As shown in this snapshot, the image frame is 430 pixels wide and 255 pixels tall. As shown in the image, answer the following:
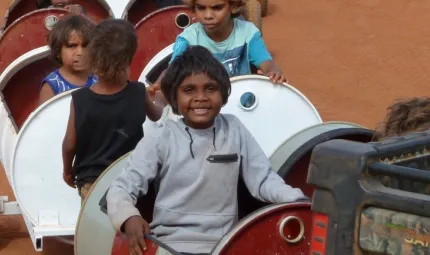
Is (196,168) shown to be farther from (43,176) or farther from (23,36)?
(23,36)

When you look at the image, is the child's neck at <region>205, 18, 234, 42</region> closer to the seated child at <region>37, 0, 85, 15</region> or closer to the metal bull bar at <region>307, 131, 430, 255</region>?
the seated child at <region>37, 0, 85, 15</region>

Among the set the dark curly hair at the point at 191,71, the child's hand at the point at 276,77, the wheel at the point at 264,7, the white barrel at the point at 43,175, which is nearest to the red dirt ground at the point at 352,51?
the wheel at the point at 264,7

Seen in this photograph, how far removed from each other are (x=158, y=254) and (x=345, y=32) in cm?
898

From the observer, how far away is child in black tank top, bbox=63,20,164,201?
423 cm

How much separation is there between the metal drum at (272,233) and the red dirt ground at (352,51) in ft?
15.0

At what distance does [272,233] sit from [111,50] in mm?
1658

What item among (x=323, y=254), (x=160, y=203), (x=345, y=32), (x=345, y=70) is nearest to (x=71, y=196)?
(x=160, y=203)

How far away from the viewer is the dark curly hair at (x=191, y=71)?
345 cm

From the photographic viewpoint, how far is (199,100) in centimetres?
343

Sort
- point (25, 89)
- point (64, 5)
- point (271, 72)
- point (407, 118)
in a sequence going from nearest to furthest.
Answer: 1. point (407, 118)
2. point (271, 72)
3. point (25, 89)
4. point (64, 5)

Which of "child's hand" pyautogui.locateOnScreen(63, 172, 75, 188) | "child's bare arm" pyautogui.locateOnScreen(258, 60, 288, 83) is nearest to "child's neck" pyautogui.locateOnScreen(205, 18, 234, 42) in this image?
Answer: "child's bare arm" pyautogui.locateOnScreen(258, 60, 288, 83)

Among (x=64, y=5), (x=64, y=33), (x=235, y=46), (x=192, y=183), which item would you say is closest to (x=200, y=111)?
(x=192, y=183)

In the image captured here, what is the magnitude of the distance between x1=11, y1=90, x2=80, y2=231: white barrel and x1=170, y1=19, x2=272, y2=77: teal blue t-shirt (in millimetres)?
696

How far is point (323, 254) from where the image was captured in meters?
2.07
